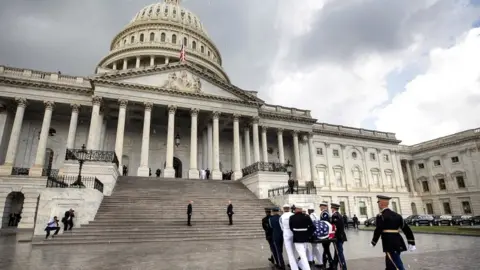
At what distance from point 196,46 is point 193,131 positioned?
1286 inches

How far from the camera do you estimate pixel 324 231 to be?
728cm

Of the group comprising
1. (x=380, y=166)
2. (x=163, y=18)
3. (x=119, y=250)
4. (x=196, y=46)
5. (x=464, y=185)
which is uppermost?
(x=163, y=18)

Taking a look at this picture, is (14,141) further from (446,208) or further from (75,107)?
(446,208)

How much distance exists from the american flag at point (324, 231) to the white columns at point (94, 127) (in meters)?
25.4

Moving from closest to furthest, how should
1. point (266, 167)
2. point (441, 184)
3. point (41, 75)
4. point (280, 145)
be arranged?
point (266, 167), point (41, 75), point (280, 145), point (441, 184)

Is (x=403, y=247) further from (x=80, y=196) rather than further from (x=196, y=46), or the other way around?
(x=196, y=46)

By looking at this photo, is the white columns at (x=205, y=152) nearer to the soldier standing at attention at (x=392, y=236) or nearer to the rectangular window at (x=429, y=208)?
the soldier standing at attention at (x=392, y=236)

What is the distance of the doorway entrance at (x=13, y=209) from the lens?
2479 centimetres

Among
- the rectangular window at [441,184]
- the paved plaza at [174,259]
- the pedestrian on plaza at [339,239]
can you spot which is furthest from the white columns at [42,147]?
the rectangular window at [441,184]

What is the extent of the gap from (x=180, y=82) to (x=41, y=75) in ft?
49.8

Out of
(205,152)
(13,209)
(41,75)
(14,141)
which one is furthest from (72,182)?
(41,75)

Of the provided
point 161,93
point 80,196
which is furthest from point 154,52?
point 80,196

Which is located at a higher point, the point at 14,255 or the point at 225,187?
the point at 225,187

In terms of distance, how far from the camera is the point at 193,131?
3172cm
